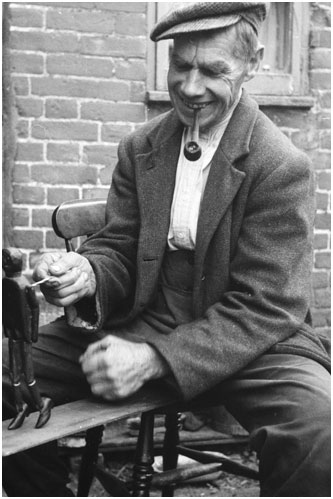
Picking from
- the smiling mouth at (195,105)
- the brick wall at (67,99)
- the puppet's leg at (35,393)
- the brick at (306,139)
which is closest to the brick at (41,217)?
the brick wall at (67,99)

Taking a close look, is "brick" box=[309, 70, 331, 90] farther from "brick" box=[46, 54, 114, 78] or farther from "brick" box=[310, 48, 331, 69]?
"brick" box=[46, 54, 114, 78]

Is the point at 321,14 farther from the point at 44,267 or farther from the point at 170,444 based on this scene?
the point at 44,267

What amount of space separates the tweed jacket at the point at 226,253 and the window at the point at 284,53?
1.57m

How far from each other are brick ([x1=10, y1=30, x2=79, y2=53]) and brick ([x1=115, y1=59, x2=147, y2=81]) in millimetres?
226

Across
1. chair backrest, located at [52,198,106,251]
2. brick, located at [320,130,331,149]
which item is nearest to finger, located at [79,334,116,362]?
chair backrest, located at [52,198,106,251]

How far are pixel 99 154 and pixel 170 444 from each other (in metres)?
1.51

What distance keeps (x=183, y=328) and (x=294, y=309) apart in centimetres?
35

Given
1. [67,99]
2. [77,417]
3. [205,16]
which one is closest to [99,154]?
[67,99]

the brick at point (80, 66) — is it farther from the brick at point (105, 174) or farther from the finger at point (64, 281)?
the finger at point (64, 281)

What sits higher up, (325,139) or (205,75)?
(205,75)

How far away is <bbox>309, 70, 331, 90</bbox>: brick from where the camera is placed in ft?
13.8

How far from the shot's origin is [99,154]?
12.9ft

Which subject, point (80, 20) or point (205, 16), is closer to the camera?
point (205, 16)

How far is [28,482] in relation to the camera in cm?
259
